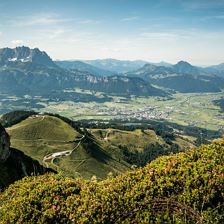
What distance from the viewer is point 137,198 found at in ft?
57.4

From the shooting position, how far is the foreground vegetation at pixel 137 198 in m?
16.9

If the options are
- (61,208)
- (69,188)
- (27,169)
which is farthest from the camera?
(27,169)

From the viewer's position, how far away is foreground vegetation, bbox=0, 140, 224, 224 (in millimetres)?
16859

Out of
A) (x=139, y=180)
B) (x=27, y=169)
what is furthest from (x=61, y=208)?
Answer: (x=27, y=169)

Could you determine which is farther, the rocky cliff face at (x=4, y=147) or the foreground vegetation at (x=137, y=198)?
the rocky cliff face at (x=4, y=147)

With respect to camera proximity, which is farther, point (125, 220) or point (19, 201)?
point (19, 201)

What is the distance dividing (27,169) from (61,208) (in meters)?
101

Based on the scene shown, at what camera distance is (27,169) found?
373 ft

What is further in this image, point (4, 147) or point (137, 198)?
point (4, 147)

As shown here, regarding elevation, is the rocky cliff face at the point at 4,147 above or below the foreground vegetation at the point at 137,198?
below

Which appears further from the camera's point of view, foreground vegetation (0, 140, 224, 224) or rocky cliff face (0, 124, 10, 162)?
rocky cliff face (0, 124, 10, 162)

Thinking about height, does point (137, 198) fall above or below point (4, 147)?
above

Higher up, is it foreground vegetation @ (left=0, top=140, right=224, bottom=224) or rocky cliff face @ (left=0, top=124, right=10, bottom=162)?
foreground vegetation @ (left=0, top=140, right=224, bottom=224)

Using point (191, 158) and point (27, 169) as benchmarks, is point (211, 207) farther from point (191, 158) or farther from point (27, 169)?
point (27, 169)
